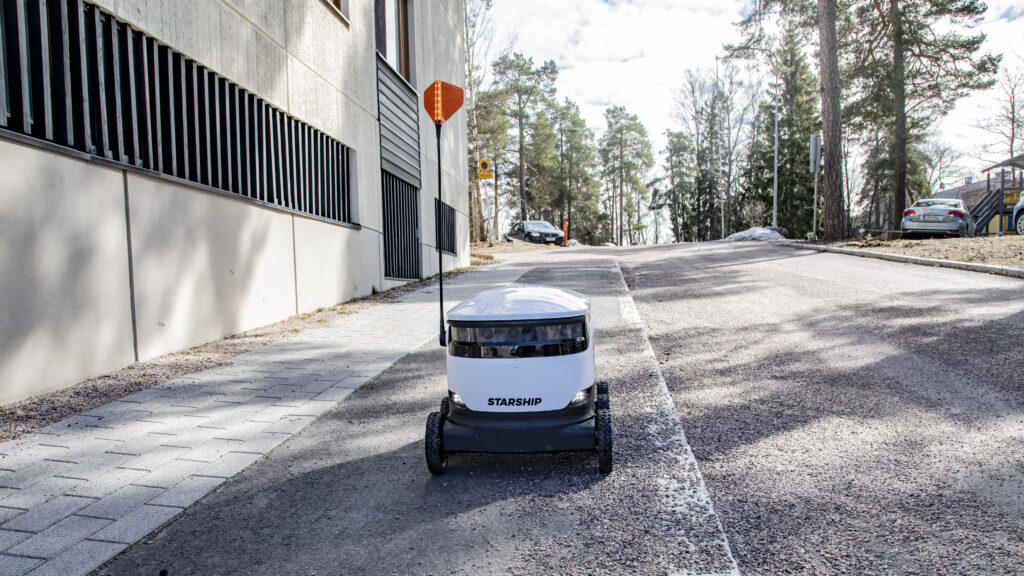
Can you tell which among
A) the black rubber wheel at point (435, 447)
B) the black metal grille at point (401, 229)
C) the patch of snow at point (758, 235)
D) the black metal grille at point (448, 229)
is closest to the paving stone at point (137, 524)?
the black rubber wheel at point (435, 447)

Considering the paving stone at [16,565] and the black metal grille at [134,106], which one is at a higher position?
the black metal grille at [134,106]

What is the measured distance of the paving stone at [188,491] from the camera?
3014 millimetres

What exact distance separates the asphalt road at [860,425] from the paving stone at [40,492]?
10.9 feet

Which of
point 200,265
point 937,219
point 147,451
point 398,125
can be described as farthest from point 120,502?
point 937,219

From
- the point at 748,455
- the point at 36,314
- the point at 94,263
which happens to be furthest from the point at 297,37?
the point at 748,455

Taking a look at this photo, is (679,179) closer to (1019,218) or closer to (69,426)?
(1019,218)

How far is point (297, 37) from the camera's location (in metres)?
9.05

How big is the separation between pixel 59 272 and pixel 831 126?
21301mm

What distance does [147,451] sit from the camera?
3.65m

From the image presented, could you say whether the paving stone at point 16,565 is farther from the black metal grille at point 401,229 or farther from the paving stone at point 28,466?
the black metal grille at point 401,229

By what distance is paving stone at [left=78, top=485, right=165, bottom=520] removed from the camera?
9.41 ft

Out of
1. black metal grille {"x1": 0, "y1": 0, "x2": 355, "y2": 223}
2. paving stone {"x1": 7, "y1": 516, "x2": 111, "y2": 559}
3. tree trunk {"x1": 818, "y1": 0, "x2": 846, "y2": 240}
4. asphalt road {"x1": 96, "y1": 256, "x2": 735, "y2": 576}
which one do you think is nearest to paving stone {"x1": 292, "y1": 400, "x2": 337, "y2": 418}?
asphalt road {"x1": 96, "y1": 256, "x2": 735, "y2": 576}

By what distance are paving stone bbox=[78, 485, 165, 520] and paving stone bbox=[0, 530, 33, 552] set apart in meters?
0.23

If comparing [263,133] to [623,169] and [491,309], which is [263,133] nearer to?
[491,309]
